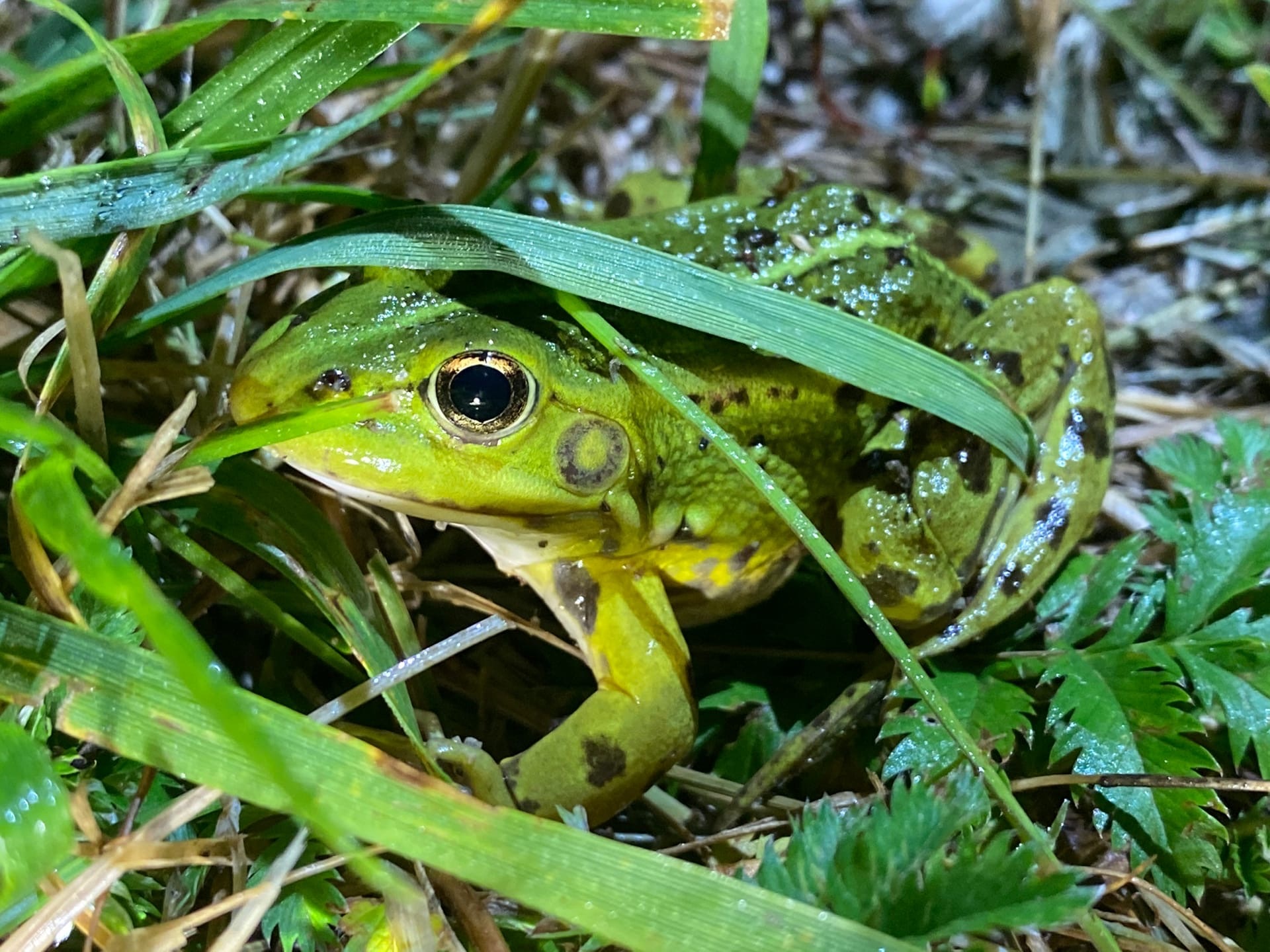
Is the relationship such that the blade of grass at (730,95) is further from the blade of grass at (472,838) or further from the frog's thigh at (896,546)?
the blade of grass at (472,838)

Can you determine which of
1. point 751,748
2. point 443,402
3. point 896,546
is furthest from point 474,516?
point 896,546

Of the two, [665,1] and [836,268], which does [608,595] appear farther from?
[665,1]

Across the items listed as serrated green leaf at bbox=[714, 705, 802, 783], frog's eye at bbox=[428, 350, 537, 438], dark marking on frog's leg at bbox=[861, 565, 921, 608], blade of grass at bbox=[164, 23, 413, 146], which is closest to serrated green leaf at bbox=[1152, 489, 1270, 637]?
dark marking on frog's leg at bbox=[861, 565, 921, 608]

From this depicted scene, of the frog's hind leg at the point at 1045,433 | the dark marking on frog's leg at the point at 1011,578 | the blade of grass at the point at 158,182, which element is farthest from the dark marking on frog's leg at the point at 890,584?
the blade of grass at the point at 158,182

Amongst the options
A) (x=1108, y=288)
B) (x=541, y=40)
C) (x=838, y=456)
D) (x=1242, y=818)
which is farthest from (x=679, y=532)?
(x=1108, y=288)

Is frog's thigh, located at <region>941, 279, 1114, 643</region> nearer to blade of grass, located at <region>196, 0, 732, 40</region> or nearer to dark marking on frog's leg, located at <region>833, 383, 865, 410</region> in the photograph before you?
dark marking on frog's leg, located at <region>833, 383, 865, 410</region>

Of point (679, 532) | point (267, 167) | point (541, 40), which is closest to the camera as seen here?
point (267, 167)
